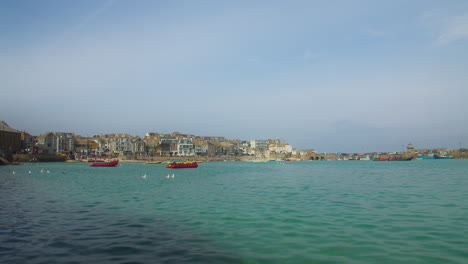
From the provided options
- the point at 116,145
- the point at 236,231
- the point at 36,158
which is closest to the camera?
the point at 236,231

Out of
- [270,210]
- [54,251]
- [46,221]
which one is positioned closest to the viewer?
[54,251]

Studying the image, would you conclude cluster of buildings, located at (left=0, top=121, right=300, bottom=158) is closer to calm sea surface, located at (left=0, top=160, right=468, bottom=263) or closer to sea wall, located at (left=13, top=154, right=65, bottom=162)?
sea wall, located at (left=13, top=154, right=65, bottom=162)

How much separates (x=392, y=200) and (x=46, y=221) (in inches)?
699

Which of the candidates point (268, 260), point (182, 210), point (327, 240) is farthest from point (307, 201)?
point (268, 260)

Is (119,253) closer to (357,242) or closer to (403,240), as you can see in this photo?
(357,242)

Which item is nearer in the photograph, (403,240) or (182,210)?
(403,240)

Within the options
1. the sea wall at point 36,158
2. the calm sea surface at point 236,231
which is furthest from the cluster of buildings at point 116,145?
the calm sea surface at point 236,231

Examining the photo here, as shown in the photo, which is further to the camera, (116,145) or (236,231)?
(116,145)

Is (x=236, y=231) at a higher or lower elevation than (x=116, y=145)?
lower

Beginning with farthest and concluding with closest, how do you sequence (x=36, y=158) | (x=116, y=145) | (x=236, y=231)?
(x=116, y=145) < (x=36, y=158) < (x=236, y=231)

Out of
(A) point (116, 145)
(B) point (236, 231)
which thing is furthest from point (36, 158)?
(B) point (236, 231)

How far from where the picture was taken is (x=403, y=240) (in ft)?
35.5

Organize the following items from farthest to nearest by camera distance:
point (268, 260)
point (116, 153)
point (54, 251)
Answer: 1. point (116, 153)
2. point (54, 251)
3. point (268, 260)

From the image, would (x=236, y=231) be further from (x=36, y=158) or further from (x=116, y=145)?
(x=116, y=145)
